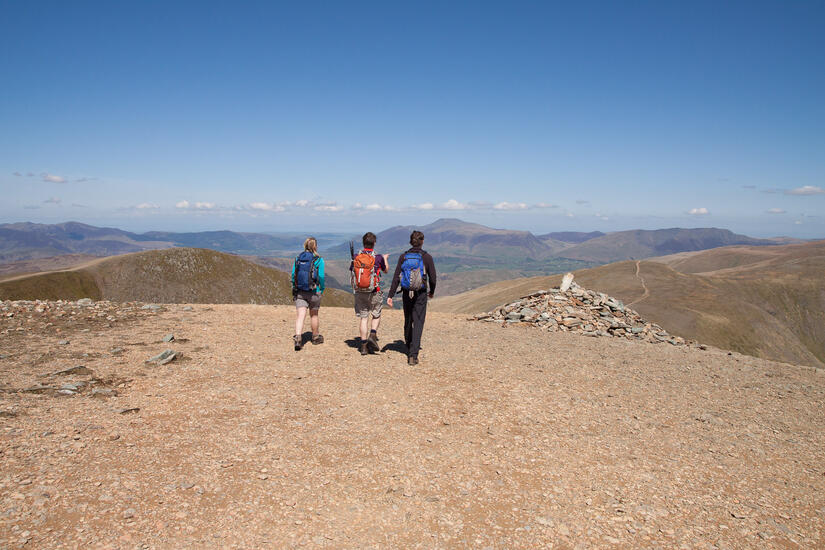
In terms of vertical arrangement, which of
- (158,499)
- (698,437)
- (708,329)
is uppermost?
(158,499)

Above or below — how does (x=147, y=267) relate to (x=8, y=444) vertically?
below

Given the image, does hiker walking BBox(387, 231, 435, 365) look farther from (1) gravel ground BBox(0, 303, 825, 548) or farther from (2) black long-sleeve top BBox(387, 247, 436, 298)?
(1) gravel ground BBox(0, 303, 825, 548)

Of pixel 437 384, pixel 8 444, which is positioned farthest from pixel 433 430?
pixel 8 444

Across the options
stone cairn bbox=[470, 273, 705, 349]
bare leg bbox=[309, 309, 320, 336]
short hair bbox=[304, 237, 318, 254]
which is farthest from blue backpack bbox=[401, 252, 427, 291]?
stone cairn bbox=[470, 273, 705, 349]

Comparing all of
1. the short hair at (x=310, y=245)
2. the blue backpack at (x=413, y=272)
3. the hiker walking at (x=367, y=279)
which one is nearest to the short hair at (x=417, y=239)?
the blue backpack at (x=413, y=272)

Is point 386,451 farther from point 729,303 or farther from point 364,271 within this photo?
point 729,303

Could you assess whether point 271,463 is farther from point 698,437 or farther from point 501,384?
point 698,437

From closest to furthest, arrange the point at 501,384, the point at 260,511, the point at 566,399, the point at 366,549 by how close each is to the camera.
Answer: the point at 366,549 → the point at 260,511 → the point at 566,399 → the point at 501,384

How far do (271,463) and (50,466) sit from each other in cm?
297

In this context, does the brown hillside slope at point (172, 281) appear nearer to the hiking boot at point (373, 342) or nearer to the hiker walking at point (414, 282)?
the hiking boot at point (373, 342)

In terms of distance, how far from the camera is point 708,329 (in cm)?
7288

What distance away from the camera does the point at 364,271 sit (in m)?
11.9

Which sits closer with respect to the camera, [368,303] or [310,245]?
[368,303]

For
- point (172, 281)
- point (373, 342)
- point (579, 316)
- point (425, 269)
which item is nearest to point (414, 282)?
point (425, 269)
